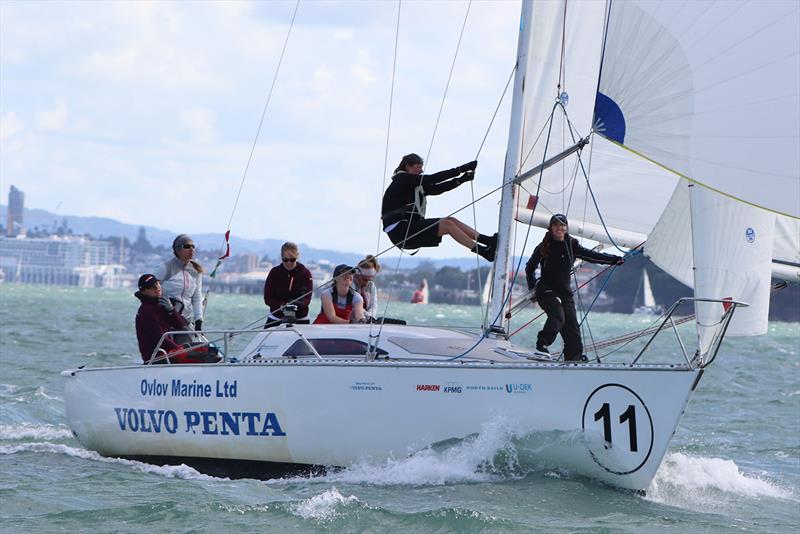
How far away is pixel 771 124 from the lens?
343 inches

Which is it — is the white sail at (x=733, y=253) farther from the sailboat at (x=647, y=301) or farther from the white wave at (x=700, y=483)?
the sailboat at (x=647, y=301)

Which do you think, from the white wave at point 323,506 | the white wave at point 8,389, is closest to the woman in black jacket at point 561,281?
the white wave at point 323,506

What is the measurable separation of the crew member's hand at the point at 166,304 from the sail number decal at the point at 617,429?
12.2 feet

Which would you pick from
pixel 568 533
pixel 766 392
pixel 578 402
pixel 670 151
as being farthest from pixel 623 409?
pixel 766 392

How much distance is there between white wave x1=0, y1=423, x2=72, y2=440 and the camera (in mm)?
12139

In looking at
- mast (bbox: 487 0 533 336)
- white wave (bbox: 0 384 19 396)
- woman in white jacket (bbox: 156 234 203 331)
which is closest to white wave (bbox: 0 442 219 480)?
woman in white jacket (bbox: 156 234 203 331)

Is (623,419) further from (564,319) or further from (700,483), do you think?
(700,483)

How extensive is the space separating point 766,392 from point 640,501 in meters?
12.2

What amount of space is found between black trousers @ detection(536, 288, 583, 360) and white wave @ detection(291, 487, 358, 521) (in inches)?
79.1

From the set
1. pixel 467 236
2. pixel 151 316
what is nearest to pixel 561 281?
pixel 467 236

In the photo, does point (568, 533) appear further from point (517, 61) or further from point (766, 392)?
point (766, 392)

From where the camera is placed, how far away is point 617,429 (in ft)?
28.3

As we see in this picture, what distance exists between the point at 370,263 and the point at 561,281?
1741mm

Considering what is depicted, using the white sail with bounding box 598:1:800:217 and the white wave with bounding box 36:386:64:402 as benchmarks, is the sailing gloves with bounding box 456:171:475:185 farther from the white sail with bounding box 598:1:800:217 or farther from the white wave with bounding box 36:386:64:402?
the white wave with bounding box 36:386:64:402
